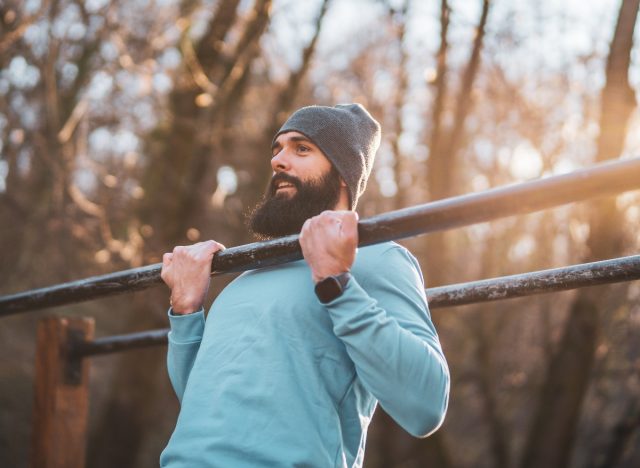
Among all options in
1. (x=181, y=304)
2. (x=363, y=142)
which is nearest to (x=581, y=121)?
(x=363, y=142)

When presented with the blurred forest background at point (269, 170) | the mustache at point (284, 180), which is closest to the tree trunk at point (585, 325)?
the blurred forest background at point (269, 170)

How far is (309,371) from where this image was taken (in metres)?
1.43

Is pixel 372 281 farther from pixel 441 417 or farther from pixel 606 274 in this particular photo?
pixel 606 274

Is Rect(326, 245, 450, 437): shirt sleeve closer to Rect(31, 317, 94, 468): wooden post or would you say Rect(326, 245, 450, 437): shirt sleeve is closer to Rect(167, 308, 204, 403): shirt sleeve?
Rect(167, 308, 204, 403): shirt sleeve

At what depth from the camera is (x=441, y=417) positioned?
52.9 inches

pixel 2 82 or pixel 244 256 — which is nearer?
pixel 244 256

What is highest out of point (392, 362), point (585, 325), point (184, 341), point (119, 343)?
point (392, 362)

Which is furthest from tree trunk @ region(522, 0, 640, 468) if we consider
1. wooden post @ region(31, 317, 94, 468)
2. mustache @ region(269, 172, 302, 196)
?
wooden post @ region(31, 317, 94, 468)

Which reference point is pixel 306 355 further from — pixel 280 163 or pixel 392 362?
pixel 280 163

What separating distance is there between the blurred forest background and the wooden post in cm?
308

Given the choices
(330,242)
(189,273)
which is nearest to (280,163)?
(189,273)

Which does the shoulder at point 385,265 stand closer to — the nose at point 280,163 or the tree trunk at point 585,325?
the nose at point 280,163

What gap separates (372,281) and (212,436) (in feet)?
1.44

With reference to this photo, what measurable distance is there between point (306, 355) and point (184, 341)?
1.39ft
